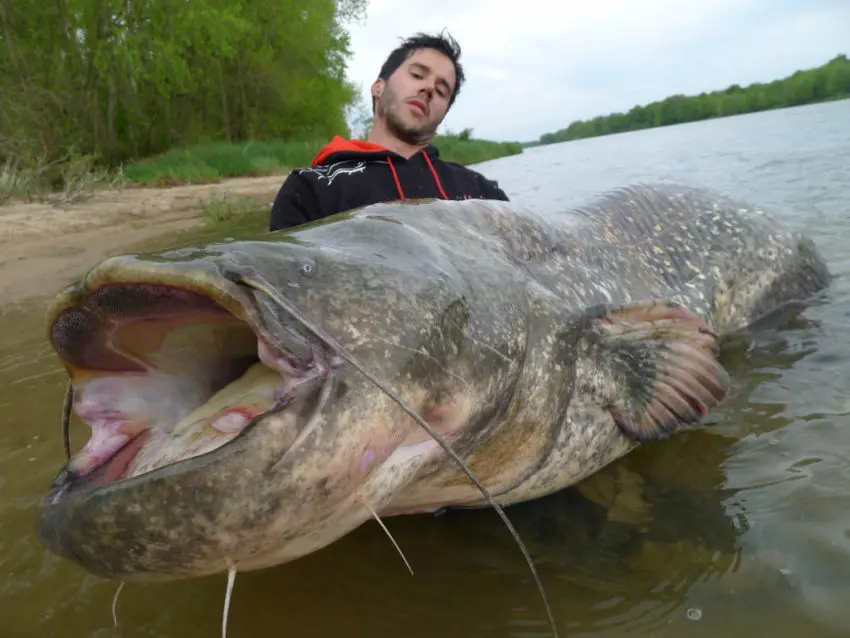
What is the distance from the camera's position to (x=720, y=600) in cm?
139

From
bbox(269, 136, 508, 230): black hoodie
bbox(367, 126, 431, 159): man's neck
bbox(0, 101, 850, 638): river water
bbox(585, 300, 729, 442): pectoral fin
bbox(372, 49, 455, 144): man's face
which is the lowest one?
bbox(0, 101, 850, 638): river water

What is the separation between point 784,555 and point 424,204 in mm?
1348

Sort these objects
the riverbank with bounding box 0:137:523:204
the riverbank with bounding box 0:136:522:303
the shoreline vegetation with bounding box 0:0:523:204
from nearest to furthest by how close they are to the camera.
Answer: the riverbank with bounding box 0:136:522:303
the riverbank with bounding box 0:137:523:204
the shoreline vegetation with bounding box 0:0:523:204

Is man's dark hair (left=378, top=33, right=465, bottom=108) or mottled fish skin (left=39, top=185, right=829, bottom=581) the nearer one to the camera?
mottled fish skin (left=39, top=185, right=829, bottom=581)

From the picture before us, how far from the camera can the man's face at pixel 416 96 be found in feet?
11.6

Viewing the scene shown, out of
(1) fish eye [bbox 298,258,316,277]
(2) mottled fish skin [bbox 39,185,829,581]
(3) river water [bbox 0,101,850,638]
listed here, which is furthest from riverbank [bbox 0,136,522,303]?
(1) fish eye [bbox 298,258,316,277]

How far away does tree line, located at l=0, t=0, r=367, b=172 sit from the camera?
13.3m

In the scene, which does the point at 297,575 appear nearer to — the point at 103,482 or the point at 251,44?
the point at 103,482

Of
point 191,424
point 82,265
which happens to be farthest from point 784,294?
point 82,265

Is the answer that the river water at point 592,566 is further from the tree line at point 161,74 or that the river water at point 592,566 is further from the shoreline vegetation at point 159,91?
the tree line at point 161,74

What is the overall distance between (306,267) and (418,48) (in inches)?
117

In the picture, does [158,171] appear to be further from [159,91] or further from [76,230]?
[76,230]

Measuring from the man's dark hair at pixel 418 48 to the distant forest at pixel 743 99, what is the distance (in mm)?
64211

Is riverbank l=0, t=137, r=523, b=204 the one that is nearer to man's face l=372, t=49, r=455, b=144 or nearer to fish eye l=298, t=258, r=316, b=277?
man's face l=372, t=49, r=455, b=144
